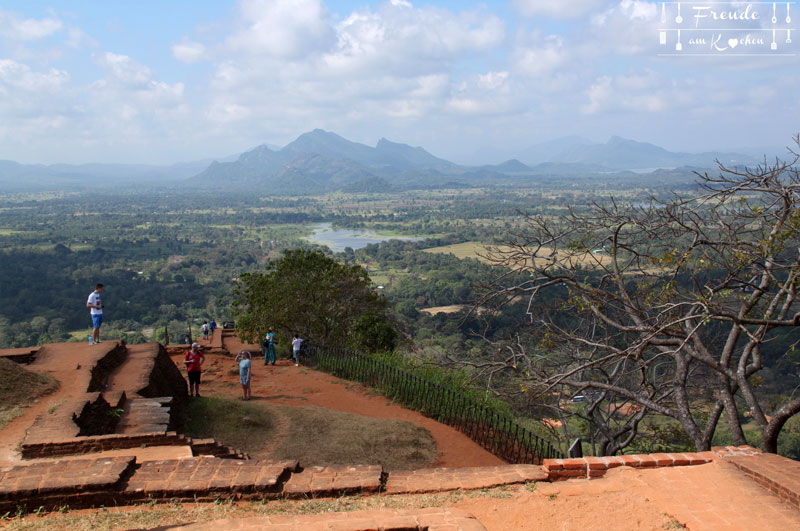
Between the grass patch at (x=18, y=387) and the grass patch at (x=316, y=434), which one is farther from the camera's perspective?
the grass patch at (x=316, y=434)

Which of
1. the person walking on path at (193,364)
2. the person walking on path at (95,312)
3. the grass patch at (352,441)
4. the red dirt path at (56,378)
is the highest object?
the person walking on path at (95,312)

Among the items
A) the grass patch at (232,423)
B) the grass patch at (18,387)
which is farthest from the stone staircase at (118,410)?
the grass patch at (18,387)

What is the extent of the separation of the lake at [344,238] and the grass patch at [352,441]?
228ft

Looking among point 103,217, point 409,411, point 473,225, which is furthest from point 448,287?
point 103,217

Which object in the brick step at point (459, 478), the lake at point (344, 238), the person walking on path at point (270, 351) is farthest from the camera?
the lake at point (344, 238)

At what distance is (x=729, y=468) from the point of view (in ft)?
16.7

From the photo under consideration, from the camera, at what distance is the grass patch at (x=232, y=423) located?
8773mm

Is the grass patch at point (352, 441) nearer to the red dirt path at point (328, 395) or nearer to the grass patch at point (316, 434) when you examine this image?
the grass patch at point (316, 434)

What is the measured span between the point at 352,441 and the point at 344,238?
303ft

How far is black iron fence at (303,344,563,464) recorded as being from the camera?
9.29 metres

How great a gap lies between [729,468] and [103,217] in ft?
456

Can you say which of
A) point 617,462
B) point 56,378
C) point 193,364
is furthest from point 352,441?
point 56,378

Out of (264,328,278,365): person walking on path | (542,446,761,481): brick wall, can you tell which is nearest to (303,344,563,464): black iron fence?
(264,328,278,365): person walking on path

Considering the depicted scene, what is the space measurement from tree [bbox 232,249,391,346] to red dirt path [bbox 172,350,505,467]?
1716 mm
